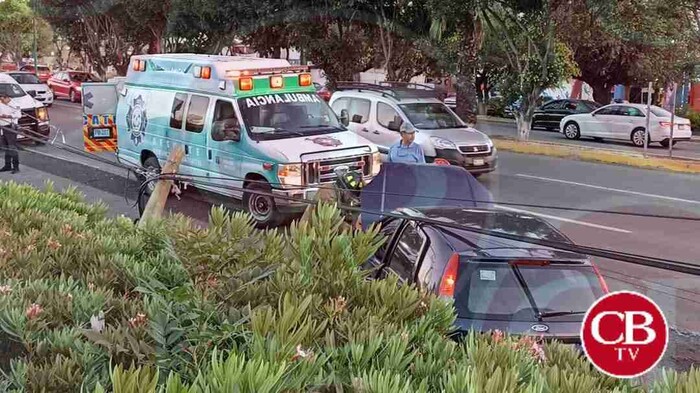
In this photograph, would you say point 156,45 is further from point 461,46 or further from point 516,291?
point 516,291

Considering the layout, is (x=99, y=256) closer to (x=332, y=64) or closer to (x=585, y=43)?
(x=332, y=64)

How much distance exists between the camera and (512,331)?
4.80 meters

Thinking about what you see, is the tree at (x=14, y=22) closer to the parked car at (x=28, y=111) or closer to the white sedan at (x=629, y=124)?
the parked car at (x=28, y=111)

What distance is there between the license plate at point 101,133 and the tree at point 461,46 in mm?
10259

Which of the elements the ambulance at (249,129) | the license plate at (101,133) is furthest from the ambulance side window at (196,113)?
the license plate at (101,133)

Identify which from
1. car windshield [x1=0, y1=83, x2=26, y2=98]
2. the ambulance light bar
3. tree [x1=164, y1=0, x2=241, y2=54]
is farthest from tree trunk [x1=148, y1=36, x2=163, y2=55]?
the ambulance light bar

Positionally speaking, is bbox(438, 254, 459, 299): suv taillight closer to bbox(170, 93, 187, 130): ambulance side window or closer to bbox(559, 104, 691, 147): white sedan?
bbox(170, 93, 187, 130): ambulance side window

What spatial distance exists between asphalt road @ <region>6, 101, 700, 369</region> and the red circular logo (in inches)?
134

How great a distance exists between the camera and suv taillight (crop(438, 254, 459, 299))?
5.02 meters

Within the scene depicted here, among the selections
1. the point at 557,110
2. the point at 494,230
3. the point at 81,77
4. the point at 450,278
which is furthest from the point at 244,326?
the point at 81,77

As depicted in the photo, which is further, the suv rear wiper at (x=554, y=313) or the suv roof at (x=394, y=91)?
the suv roof at (x=394, y=91)

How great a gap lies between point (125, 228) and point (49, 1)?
Answer: 3165 cm

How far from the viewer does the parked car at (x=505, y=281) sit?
16.1ft

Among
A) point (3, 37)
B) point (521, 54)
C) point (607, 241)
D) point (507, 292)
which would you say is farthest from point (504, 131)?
point (3, 37)
